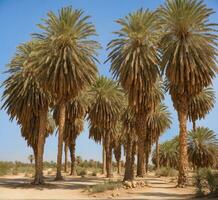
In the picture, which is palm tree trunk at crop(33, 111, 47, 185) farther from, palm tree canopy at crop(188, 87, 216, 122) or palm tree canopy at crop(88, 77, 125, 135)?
palm tree canopy at crop(188, 87, 216, 122)

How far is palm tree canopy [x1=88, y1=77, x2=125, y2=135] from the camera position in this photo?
1833 inches

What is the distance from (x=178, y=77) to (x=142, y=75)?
3.12 meters

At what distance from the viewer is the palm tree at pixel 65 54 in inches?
1292

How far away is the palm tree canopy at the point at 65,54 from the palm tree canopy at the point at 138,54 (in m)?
2.71

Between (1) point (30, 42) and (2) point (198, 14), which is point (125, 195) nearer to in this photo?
(2) point (198, 14)

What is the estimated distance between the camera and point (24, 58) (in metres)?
35.7

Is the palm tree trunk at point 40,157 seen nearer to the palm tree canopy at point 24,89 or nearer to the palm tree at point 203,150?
the palm tree canopy at point 24,89

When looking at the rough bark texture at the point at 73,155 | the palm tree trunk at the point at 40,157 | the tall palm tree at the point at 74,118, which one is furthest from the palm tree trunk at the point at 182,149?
the rough bark texture at the point at 73,155

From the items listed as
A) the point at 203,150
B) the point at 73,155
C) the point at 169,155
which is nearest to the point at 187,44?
the point at 73,155

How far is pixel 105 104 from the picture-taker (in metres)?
46.5

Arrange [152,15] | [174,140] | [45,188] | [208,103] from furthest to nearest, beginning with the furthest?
1. [174,140]
2. [208,103]
3. [152,15]
4. [45,188]

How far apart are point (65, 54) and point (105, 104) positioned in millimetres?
14966

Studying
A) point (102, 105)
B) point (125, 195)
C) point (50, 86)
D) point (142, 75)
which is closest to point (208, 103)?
point (102, 105)

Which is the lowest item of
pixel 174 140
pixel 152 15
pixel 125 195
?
pixel 125 195
